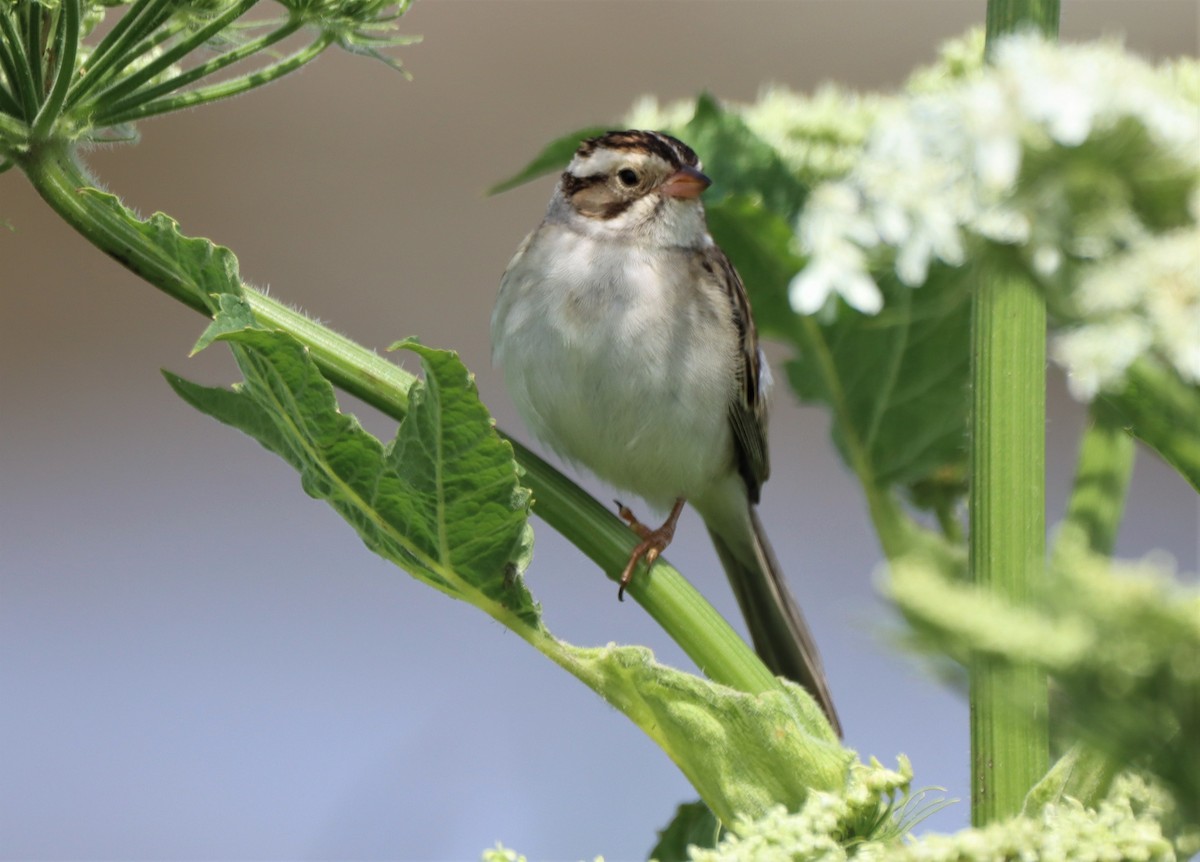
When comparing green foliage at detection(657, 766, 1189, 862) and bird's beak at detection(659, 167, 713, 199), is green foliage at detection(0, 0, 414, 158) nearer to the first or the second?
green foliage at detection(657, 766, 1189, 862)

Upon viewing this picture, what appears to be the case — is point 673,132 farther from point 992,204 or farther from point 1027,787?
point 992,204

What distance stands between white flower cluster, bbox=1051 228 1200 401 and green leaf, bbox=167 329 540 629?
0.40 m

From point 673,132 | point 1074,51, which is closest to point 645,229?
point 673,132

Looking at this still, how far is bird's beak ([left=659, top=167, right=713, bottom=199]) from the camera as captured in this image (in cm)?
171

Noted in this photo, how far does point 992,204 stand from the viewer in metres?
0.36

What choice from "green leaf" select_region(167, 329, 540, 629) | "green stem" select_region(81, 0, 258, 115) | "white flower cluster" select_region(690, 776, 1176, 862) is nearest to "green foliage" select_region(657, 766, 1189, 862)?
"white flower cluster" select_region(690, 776, 1176, 862)

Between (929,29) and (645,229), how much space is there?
6.02 feet

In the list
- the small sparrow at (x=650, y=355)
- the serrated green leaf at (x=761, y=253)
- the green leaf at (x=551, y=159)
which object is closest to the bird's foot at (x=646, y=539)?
the small sparrow at (x=650, y=355)

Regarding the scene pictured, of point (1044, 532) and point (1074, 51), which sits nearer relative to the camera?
point (1074, 51)

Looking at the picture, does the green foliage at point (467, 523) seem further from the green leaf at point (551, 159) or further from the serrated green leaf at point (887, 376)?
the green leaf at point (551, 159)

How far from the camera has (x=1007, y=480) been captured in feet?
2.00

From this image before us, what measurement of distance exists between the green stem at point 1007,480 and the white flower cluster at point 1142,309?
27 cm

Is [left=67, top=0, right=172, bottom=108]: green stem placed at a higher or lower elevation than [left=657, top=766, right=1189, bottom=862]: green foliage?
higher

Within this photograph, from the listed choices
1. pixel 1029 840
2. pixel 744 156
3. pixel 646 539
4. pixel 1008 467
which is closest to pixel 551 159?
pixel 744 156
